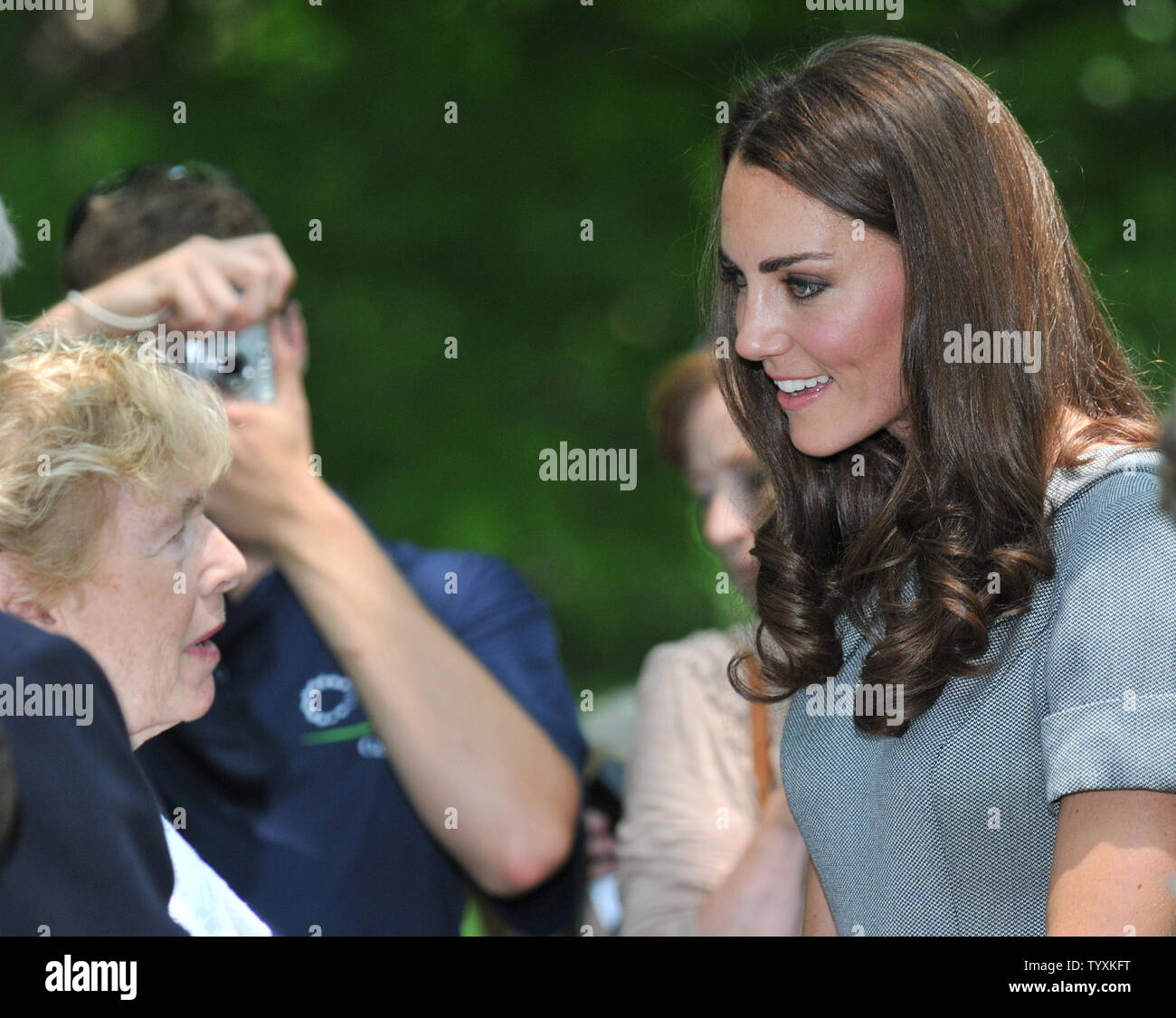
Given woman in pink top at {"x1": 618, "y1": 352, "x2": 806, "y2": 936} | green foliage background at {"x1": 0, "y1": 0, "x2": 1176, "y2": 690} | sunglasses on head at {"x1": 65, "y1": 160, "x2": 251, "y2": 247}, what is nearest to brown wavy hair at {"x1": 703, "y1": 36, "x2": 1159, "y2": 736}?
woman in pink top at {"x1": 618, "y1": 352, "x2": 806, "y2": 936}

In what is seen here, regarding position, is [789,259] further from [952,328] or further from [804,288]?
[952,328]

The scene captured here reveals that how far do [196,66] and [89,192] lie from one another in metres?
2.07

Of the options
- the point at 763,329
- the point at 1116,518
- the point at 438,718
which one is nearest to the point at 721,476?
the point at 438,718

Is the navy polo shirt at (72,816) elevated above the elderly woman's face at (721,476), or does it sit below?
below

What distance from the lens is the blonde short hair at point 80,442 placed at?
1.46 meters

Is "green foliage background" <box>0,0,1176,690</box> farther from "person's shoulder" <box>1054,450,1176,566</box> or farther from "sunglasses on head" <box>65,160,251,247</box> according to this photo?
"person's shoulder" <box>1054,450,1176,566</box>

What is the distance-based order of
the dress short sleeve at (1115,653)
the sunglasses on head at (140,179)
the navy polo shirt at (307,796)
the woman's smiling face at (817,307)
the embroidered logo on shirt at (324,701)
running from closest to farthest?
the dress short sleeve at (1115,653), the woman's smiling face at (817,307), the navy polo shirt at (307,796), the embroidered logo on shirt at (324,701), the sunglasses on head at (140,179)

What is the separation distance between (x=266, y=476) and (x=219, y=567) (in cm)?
66

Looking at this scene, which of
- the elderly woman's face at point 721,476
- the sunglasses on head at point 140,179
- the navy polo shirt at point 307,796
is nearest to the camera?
the navy polo shirt at point 307,796

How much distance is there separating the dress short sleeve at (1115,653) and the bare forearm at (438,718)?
1013mm

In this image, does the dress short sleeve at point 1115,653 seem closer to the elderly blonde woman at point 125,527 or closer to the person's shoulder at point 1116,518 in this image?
the person's shoulder at point 1116,518

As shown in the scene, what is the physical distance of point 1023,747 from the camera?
4.76 feet

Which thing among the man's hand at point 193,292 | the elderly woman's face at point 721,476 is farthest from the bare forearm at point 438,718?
the elderly woman's face at point 721,476

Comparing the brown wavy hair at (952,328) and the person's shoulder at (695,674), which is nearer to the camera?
the brown wavy hair at (952,328)
